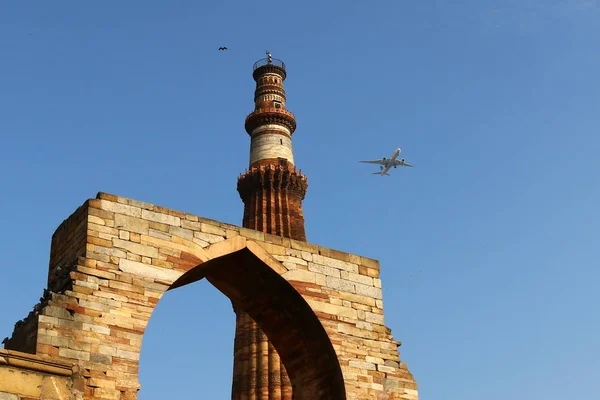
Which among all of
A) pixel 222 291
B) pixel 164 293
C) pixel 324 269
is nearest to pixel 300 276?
pixel 324 269

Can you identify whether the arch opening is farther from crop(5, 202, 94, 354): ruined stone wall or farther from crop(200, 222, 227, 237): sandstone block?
crop(5, 202, 94, 354): ruined stone wall

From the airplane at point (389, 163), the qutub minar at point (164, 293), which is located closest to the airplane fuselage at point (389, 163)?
the airplane at point (389, 163)

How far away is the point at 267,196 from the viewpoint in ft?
91.2

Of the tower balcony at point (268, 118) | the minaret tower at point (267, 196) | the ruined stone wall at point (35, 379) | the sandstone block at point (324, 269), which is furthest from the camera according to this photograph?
the tower balcony at point (268, 118)

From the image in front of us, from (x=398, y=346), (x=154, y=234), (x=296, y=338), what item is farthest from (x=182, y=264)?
(x=398, y=346)

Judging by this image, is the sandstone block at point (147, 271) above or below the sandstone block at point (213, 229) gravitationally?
below

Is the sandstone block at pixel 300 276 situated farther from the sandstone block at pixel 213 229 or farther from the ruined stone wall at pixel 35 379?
the ruined stone wall at pixel 35 379

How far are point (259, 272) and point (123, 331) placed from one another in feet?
7.68

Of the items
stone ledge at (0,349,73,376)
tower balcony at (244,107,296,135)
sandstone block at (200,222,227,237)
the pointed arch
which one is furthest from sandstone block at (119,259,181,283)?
tower balcony at (244,107,296,135)

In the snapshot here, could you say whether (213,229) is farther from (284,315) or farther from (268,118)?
(268,118)

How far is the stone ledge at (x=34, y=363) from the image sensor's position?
8.48 m

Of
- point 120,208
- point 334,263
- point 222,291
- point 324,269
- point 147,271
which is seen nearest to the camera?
point 147,271

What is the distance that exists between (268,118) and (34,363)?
70.4 ft

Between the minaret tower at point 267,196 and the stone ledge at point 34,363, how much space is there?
1499cm
